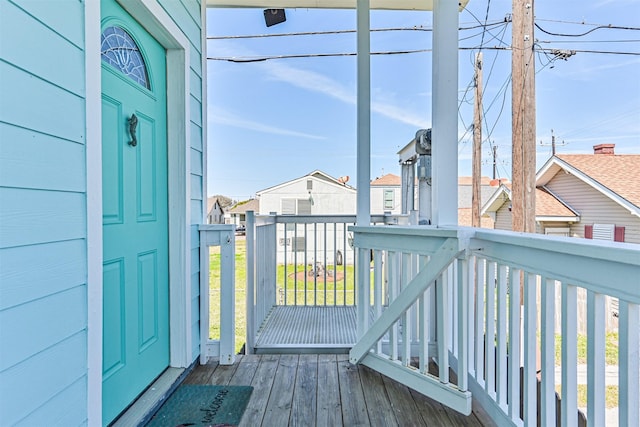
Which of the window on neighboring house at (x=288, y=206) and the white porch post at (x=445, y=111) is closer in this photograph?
the white porch post at (x=445, y=111)

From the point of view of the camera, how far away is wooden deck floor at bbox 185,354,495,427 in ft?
5.48

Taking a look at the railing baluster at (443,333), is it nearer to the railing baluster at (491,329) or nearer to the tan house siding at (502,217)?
the railing baluster at (491,329)

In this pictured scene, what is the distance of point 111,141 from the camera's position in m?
1.52

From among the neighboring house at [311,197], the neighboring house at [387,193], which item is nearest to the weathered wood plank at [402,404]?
the neighboring house at [387,193]

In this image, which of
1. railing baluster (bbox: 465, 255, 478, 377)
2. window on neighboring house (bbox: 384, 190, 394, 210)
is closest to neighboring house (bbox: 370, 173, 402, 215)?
window on neighboring house (bbox: 384, 190, 394, 210)

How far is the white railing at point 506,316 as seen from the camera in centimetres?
92

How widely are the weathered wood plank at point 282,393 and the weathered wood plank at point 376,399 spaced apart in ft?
1.34

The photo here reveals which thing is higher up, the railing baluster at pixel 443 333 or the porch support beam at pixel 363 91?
the porch support beam at pixel 363 91

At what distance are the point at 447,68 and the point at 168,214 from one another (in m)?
1.76

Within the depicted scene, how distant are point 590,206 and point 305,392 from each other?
2841mm


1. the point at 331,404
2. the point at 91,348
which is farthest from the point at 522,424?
the point at 91,348

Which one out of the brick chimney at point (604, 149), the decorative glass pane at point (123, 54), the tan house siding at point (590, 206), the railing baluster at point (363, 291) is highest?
the decorative glass pane at point (123, 54)

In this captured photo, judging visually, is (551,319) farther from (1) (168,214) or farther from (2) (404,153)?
(2) (404,153)

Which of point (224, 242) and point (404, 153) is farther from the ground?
point (404, 153)
